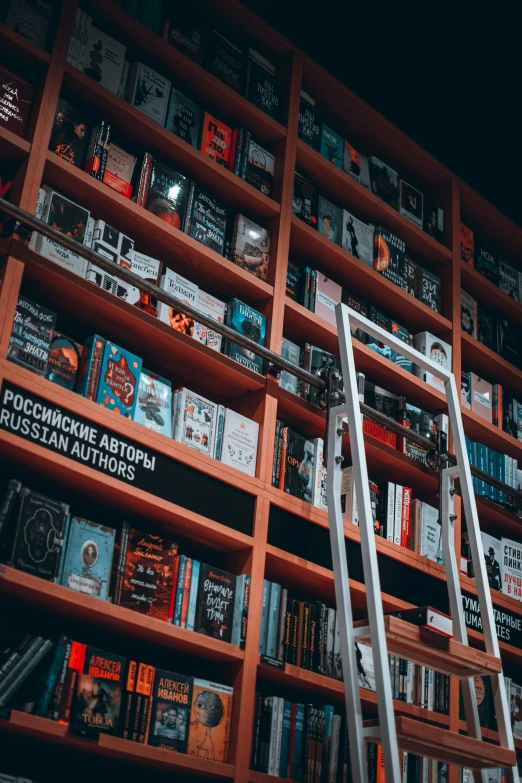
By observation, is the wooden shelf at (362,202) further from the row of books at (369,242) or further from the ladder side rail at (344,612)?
the ladder side rail at (344,612)

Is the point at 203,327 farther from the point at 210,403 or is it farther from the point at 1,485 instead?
the point at 1,485

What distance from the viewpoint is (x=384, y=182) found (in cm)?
421

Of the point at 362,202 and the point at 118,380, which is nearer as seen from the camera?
the point at 118,380

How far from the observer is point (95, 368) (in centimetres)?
285

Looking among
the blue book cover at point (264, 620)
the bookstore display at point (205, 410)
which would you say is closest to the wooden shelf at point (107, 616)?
the bookstore display at point (205, 410)

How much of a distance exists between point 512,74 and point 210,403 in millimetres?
2243

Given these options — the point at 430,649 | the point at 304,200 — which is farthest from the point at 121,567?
the point at 304,200

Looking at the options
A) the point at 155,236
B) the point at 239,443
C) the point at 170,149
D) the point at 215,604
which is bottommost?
the point at 215,604

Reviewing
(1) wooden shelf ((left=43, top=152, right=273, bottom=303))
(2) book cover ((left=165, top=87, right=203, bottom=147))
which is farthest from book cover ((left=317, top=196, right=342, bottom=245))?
(2) book cover ((left=165, top=87, right=203, bottom=147))

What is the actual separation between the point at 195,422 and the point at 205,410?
0.06 metres

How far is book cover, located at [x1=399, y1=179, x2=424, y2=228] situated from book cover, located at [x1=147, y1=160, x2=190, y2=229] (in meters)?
1.25

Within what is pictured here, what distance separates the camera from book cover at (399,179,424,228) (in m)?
4.25

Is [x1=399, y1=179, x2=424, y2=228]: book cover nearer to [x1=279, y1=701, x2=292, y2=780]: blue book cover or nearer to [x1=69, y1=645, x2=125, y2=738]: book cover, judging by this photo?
[x1=279, y1=701, x2=292, y2=780]: blue book cover

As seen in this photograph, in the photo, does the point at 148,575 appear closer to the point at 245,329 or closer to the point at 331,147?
the point at 245,329
